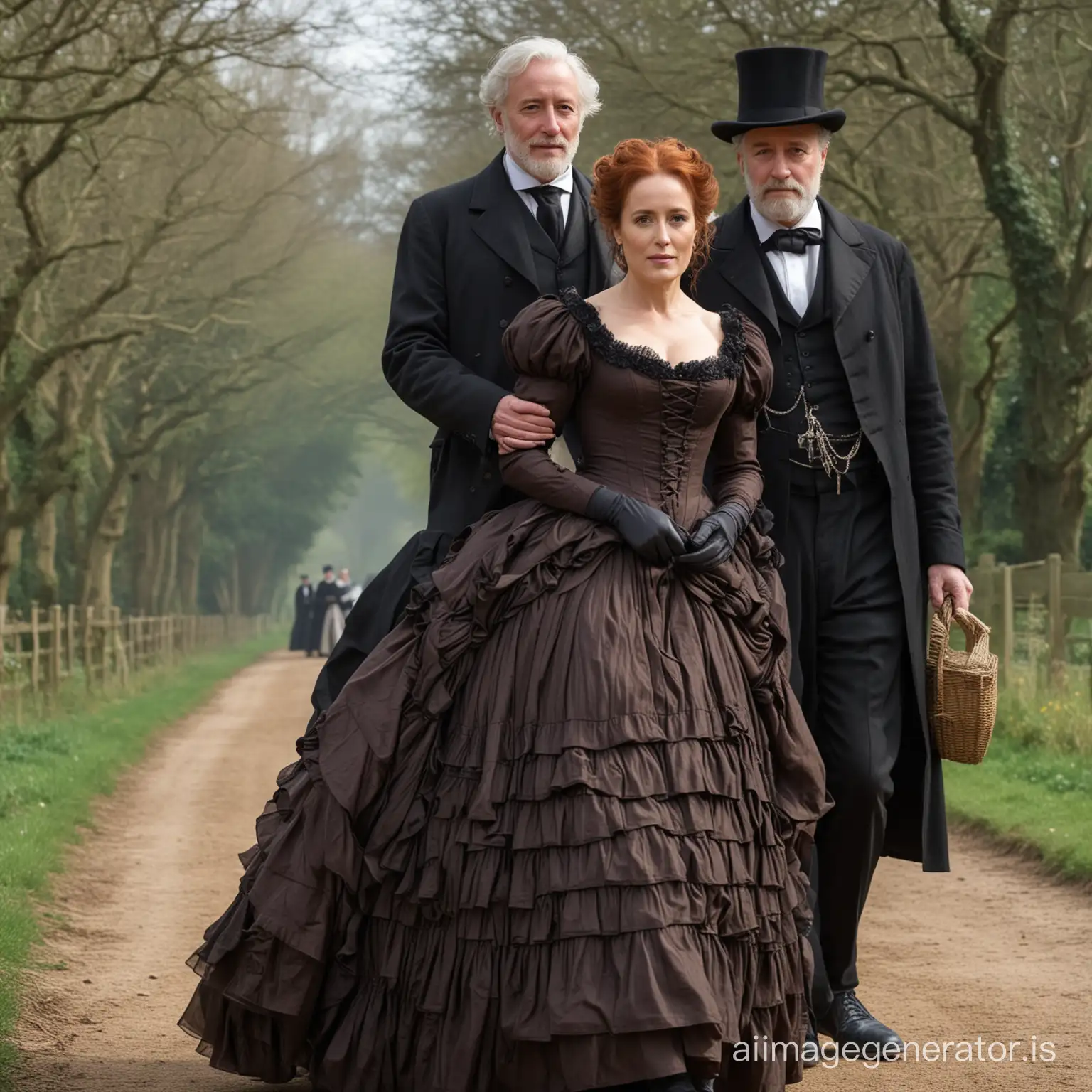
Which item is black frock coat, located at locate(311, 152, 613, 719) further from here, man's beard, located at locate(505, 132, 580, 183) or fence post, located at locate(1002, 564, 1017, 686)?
fence post, located at locate(1002, 564, 1017, 686)

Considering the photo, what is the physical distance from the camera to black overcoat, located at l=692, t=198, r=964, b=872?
16.6 feet

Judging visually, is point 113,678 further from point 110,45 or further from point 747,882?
point 747,882

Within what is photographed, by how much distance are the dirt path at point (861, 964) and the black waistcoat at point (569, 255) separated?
2.16 metres

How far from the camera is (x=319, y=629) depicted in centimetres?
3938

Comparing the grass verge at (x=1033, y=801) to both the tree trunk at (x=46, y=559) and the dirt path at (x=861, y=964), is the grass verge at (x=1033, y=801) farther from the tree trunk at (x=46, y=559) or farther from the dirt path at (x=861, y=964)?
the tree trunk at (x=46, y=559)

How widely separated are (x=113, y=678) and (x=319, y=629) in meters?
16.5

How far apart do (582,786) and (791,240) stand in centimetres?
184

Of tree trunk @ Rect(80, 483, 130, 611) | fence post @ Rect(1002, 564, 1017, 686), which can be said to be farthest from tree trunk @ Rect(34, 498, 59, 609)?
fence post @ Rect(1002, 564, 1017, 686)

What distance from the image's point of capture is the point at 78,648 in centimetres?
2392

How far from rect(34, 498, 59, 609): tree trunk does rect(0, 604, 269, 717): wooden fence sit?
9.5 inches

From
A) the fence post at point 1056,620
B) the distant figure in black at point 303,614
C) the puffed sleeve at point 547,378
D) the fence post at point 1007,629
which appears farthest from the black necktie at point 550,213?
the distant figure in black at point 303,614

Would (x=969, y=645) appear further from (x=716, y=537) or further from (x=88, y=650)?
(x=88, y=650)

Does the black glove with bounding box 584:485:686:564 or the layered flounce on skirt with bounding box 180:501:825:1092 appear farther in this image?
the black glove with bounding box 584:485:686:564

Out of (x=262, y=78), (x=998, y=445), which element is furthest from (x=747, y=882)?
(x=998, y=445)
